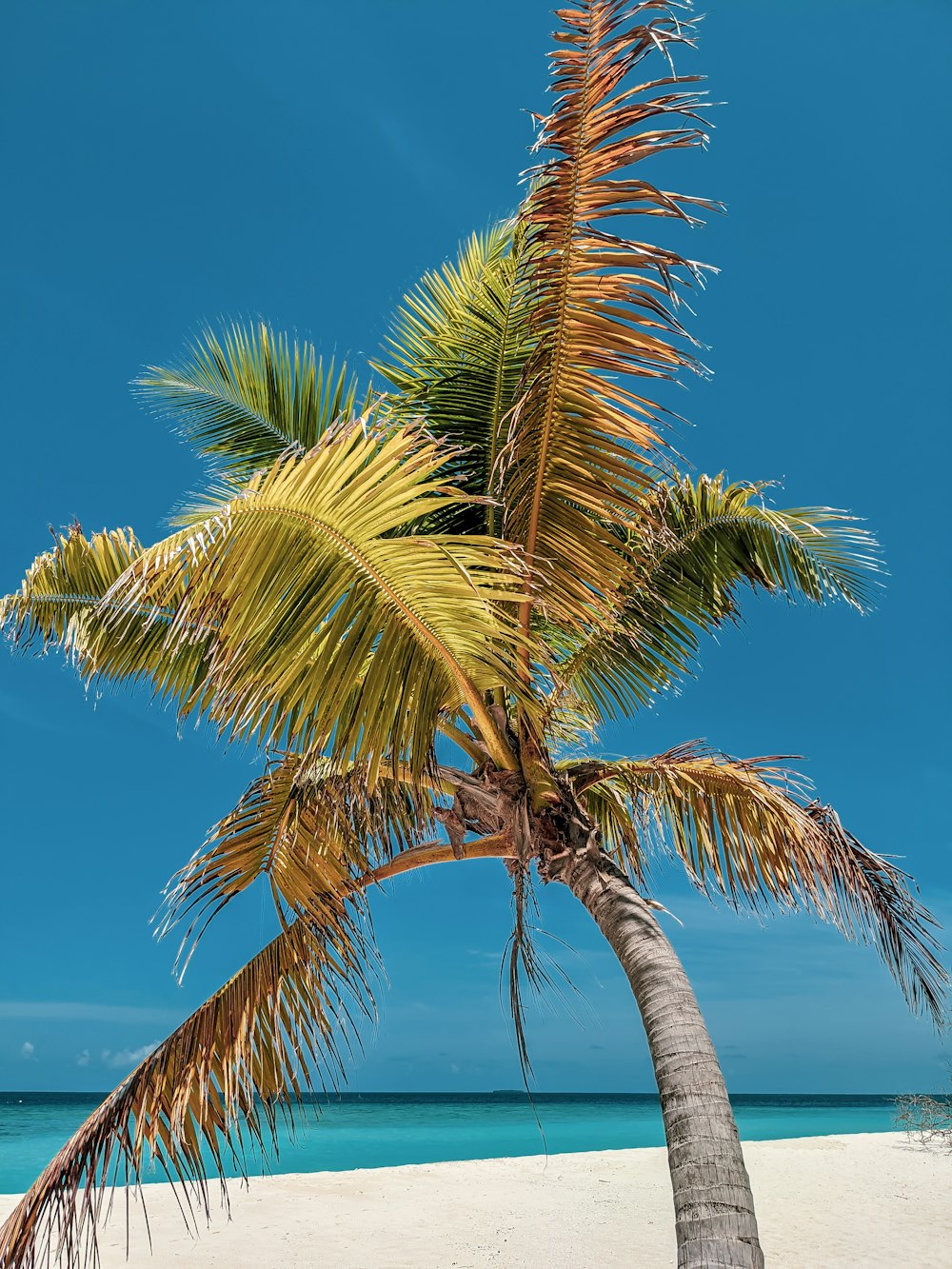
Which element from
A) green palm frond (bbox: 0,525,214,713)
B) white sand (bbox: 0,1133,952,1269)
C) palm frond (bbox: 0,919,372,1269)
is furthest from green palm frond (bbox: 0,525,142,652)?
white sand (bbox: 0,1133,952,1269)

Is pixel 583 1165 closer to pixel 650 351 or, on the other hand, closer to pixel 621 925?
pixel 621 925

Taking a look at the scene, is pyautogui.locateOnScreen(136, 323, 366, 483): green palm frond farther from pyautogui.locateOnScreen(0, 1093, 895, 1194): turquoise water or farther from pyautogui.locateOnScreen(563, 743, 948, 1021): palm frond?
pyautogui.locateOnScreen(0, 1093, 895, 1194): turquoise water

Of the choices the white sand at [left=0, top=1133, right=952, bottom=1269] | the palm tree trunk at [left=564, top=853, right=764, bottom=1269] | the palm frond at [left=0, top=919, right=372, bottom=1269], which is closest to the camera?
the palm tree trunk at [left=564, top=853, right=764, bottom=1269]

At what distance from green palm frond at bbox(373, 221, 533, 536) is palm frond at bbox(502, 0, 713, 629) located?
0.81 m

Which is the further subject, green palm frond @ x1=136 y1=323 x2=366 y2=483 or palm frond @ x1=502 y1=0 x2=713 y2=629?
green palm frond @ x1=136 y1=323 x2=366 y2=483

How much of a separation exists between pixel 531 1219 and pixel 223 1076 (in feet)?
28.0

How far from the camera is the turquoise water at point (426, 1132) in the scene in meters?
28.4

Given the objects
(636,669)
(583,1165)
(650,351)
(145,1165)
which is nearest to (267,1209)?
(583,1165)

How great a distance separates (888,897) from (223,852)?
3.51 meters

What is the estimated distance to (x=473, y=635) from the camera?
3529mm

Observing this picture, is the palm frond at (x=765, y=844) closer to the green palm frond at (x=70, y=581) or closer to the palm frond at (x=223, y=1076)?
the palm frond at (x=223, y=1076)

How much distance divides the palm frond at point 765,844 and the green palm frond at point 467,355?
168 cm

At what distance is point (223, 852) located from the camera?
516 cm

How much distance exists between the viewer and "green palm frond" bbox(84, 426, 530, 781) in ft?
10.5
